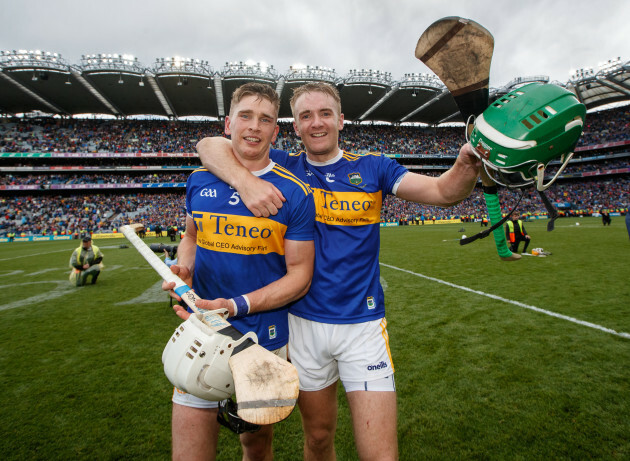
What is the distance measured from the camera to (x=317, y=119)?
2205mm

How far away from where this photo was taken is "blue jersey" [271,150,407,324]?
6.98 ft

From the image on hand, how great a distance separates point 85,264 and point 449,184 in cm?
1114

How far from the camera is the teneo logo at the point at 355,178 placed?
229 cm

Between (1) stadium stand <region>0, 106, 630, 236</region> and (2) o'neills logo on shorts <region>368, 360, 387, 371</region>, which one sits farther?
(1) stadium stand <region>0, 106, 630, 236</region>

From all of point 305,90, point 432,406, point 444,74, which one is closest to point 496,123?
point 444,74

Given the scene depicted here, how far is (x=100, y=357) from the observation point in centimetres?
475

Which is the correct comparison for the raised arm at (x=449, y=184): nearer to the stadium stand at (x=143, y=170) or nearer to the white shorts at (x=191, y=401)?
the white shorts at (x=191, y=401)

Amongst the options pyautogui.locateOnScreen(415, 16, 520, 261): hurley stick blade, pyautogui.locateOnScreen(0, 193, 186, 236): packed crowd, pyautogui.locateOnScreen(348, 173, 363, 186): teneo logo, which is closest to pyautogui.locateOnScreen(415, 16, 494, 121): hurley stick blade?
pyautogui.locateOnScreen(415, 16, 520, 261): hurley stick blade

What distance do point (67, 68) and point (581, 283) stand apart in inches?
1604

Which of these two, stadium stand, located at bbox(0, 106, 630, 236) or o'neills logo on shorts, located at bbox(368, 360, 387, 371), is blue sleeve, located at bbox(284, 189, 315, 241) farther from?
stadium stand, located at bbox(0, 106, 630, 236)

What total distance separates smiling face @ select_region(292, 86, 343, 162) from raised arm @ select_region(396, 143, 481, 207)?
58cm

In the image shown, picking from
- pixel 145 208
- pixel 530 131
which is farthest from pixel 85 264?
pixel 145 208

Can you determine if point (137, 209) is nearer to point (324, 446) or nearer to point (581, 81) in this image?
point (324, 446)

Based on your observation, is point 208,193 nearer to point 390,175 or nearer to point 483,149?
point 390,175
